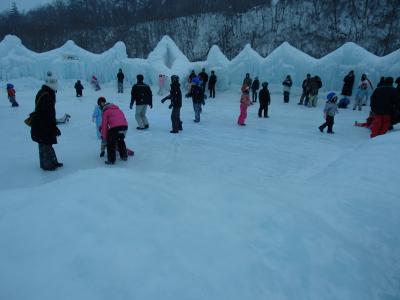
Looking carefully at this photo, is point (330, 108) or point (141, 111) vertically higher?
point (330, 108)

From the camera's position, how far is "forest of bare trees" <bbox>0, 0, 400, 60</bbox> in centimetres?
4047

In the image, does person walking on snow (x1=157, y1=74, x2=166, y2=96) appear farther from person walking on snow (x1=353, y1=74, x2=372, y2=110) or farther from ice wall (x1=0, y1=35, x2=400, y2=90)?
person walking on snow (x1=353, y1=74, x2=372, y2=110)

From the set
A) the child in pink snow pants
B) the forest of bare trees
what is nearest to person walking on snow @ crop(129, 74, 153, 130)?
the child in pink snow pants

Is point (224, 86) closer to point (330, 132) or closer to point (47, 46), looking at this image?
point (330, 132)

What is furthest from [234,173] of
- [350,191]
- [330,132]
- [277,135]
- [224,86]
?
[224,86]

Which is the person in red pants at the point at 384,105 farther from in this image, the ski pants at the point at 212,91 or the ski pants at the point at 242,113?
the ski pants at the point at 212,91

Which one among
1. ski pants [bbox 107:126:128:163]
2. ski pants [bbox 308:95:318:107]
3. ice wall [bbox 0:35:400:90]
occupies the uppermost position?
ice wall [bbox 0:35:400:90]

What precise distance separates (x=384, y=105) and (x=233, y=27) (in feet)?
145

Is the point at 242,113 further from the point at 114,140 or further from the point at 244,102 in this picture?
Answer: the point at 114,140

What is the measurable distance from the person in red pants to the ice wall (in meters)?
7.98

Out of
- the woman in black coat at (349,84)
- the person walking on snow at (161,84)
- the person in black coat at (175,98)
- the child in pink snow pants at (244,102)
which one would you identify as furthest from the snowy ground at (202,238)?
the person walking on snow at (161,84)

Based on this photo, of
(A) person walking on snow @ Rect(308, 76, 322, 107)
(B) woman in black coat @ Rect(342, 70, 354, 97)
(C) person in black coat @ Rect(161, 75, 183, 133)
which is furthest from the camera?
(A) person walking on snow @ Rect(308, 76, 322, 107)

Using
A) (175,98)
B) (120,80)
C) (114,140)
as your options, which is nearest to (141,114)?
(175,98)

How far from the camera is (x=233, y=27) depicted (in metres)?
49.3
